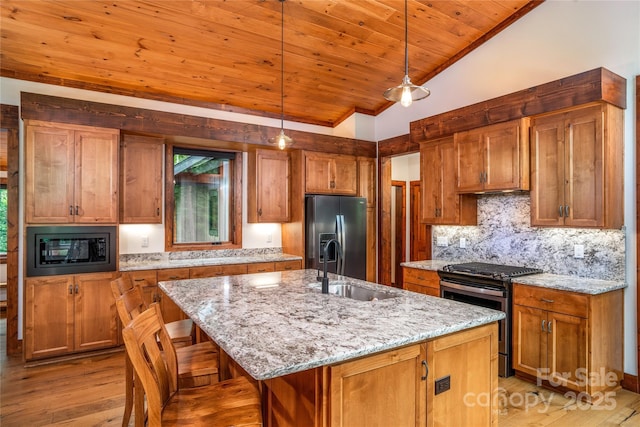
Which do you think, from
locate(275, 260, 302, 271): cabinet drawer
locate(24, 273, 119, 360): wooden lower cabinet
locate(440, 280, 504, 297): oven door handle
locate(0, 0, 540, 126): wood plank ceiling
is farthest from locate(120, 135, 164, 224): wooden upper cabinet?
locate(440, 280, 504, 297): oven door handle

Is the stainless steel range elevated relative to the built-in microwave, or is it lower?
lower

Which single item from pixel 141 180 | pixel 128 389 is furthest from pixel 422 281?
pixel 141 180

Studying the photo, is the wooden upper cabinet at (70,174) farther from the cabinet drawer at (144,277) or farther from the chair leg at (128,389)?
the chair leg at (128,389)

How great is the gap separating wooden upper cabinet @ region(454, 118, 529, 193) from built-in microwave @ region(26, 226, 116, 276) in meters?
3.71

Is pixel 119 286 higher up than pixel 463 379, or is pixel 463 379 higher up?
pixel 119 286

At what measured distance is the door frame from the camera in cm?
373

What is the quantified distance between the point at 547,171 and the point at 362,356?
2732mm

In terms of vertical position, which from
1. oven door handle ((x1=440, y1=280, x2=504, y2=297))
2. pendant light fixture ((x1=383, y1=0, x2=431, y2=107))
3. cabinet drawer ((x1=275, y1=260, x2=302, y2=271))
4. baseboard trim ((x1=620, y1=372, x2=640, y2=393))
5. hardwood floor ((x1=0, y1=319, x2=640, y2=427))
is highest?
pendant light fixture ((x1=383, y1=0, x2=431, y2=107))

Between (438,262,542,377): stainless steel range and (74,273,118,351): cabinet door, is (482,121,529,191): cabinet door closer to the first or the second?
(438,262,542,377): stainless steel range

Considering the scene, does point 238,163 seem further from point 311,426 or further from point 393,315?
point 311,426

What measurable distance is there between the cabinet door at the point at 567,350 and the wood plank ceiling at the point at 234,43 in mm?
Answer: 3071

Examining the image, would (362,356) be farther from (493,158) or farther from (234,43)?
(234,43)

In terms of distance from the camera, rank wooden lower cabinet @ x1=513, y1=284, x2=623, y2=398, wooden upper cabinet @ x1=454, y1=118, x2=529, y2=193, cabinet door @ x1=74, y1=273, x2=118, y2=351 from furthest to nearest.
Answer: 1. cabinet door @ x1=74, y1=273, x2=118, y2=351
2. wooden upper cabinet @ x1=454, y1=118, x2=529, y2=193
3. wooden lower cabinet @ x1=513, y1=284, x2=623, y2=398

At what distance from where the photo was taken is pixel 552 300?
2.94 meters
